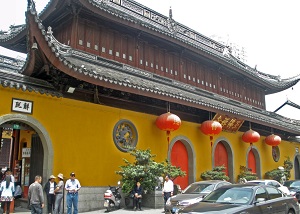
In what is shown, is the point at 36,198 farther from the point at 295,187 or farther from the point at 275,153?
the point at 275,153

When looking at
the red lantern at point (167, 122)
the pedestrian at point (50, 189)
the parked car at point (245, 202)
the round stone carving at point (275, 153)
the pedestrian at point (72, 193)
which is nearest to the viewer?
the parked car at point (245, 202)

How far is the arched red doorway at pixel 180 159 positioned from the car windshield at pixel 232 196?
7219mm

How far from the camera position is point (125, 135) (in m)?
13.1

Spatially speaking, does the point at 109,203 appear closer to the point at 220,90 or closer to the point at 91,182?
the point at 91,182

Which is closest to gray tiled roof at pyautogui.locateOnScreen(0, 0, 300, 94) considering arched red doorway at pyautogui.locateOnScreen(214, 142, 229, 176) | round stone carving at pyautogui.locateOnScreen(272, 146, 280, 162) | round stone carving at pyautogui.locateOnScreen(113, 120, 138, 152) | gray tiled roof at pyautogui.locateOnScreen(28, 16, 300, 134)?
gray tiled roof at pyautogui.locateOnScreen(28, 16, 300, 134)

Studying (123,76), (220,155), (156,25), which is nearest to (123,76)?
(123,76)

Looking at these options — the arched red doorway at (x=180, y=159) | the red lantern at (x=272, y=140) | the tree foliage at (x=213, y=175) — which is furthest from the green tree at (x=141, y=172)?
the red lantern at (x=272, y=140)

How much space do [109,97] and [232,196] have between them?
6614 mm

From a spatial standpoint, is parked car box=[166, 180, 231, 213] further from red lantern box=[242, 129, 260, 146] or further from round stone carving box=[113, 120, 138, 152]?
red lantern box=[242, 129, 260, 146]

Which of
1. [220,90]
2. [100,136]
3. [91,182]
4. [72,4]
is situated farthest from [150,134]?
[220,90]

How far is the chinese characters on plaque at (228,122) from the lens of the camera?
55.0ft

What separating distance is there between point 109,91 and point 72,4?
3.80m

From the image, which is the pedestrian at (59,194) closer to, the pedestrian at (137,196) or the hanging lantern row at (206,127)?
the pedestrian at (137,196)

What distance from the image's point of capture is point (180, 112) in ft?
51.3
